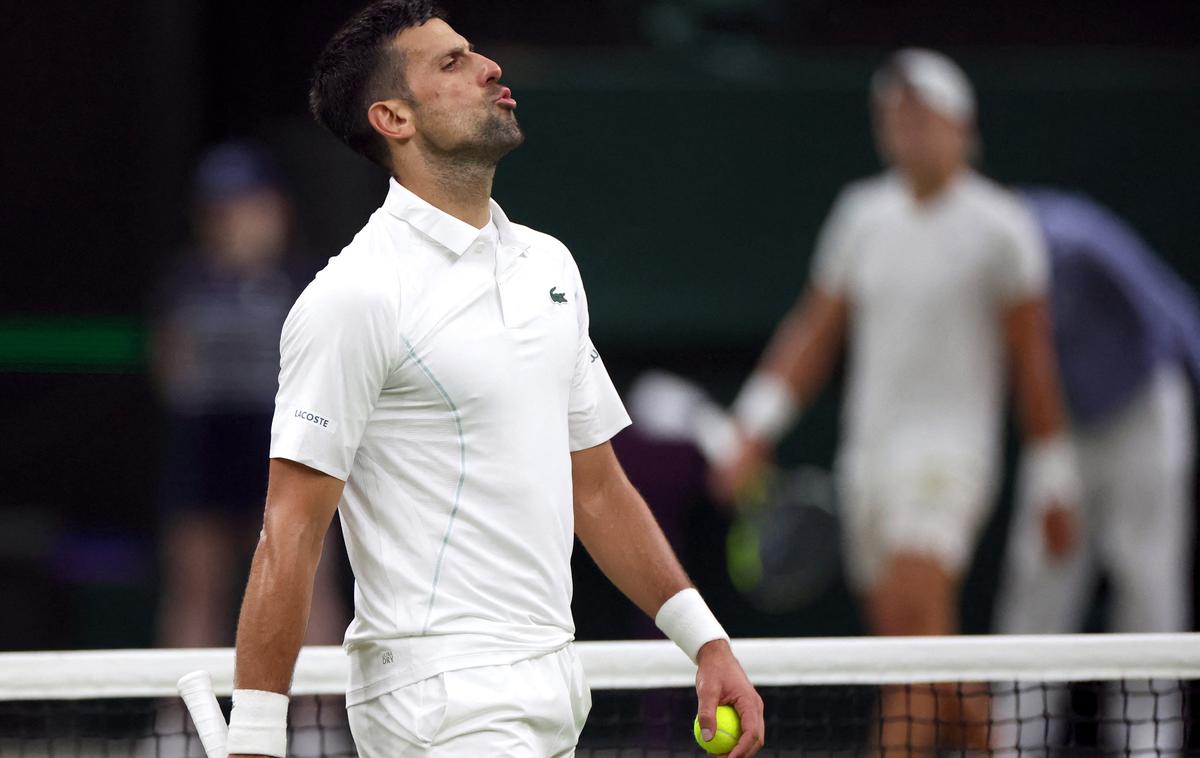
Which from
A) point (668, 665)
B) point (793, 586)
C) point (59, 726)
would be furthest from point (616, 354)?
point (668, 665)

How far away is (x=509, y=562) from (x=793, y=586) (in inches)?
191

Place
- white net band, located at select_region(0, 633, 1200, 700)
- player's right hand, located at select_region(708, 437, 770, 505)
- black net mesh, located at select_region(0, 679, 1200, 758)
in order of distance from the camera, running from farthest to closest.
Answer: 1. player's right hand, located at select_region(708, 437, 770, 505)
2. black net mesh, located at select_region(0, 679, 1200, 758)
3. white net band, located at select_region(0, 633, 1200, 700)

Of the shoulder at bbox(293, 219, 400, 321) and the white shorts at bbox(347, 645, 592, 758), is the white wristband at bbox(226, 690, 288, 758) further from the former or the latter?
the shoulder at bbox(293, 219, 400, 321)

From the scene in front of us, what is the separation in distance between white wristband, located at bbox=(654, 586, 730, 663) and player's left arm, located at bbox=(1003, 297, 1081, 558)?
3.36 m

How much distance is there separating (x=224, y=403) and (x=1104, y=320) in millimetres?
3095

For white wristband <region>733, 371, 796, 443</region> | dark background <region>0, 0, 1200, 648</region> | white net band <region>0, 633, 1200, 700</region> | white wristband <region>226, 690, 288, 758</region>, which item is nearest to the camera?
white wristband <region>226, 690, 288, 758</region>

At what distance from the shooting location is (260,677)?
2.74 metres

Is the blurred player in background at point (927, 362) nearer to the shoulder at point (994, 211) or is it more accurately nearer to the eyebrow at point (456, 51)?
the shoulder at point (994, 211)

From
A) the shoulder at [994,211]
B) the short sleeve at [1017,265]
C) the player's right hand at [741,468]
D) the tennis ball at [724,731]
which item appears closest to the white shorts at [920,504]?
the player's right hand at [741,468]

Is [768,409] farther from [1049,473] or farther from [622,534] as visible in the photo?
[622,534]

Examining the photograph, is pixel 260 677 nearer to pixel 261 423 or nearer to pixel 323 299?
pixel 323 299

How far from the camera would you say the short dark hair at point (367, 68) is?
3115 mm

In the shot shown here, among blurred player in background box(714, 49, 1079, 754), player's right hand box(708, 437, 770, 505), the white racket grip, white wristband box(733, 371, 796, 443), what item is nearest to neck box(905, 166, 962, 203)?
blurred player in background box(714, 49, 1079, 754)

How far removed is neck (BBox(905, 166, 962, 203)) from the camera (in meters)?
6.62
